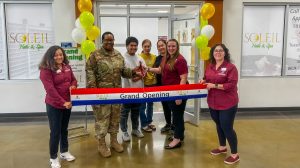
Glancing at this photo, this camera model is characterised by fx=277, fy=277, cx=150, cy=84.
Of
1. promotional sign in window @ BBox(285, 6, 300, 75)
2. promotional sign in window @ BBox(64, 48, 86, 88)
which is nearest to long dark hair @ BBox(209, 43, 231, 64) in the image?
promotional sign in window @ BBox(64, 48, 86, 88)

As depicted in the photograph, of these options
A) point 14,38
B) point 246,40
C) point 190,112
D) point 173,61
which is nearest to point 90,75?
point 173,61

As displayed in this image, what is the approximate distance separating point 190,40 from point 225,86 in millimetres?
2204

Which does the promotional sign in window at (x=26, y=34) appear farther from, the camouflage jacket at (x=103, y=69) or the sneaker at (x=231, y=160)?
the sneaker at (x=231, y=160)

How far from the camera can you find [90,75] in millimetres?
3346

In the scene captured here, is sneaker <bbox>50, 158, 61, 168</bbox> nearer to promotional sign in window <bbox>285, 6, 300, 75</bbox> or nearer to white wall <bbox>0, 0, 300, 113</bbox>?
white wall <bbox>0, 0, 300, 113</bbox>

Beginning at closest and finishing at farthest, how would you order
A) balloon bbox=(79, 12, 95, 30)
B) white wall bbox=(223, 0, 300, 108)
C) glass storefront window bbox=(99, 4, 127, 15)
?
1. balloon bbox=(79, 12, 95, 30)
2. white wall bbox=(223, 0, 300, 108)
3. glass storefront window bbox=(99, 4, 127, 15)

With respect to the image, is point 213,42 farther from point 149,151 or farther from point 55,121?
point 55,121

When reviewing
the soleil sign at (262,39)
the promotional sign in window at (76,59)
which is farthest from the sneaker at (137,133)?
the soleil sign at (262,39)

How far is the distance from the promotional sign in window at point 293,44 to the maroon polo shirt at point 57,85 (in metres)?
4.64

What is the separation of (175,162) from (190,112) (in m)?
1.85

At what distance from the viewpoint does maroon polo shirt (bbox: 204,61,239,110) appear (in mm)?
3145

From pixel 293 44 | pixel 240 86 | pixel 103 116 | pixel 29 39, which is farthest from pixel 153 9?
pixel 103 116

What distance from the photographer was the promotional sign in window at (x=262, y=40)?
5.58 metres

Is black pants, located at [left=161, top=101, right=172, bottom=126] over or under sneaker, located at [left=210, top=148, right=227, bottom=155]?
over
